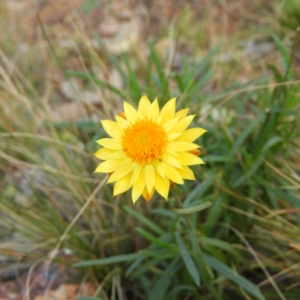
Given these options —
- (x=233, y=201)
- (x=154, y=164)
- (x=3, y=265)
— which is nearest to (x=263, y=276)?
(x=233, y=201)

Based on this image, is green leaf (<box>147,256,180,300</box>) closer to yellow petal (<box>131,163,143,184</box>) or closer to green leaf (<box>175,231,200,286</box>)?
green leaf (<box>175,231,200,286</box>)

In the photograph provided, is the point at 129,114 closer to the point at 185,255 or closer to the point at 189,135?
the point at 189,135

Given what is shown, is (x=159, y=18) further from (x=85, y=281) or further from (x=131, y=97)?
(x=85, y=281)

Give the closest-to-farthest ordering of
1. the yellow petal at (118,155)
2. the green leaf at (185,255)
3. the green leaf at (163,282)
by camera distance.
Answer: the yellow petal at (118,155) < the green leaf at (185,255) < the green leaf at (163,282)

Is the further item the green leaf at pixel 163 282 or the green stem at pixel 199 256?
the green leaf at pixel 163 282

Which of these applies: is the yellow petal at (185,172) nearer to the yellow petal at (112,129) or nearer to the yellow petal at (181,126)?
the yellow petal at (181,126)


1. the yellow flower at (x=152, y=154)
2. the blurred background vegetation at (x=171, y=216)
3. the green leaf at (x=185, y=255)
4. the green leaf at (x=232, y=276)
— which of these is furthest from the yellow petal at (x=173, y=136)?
the green leaf at (x=232, y=276)
